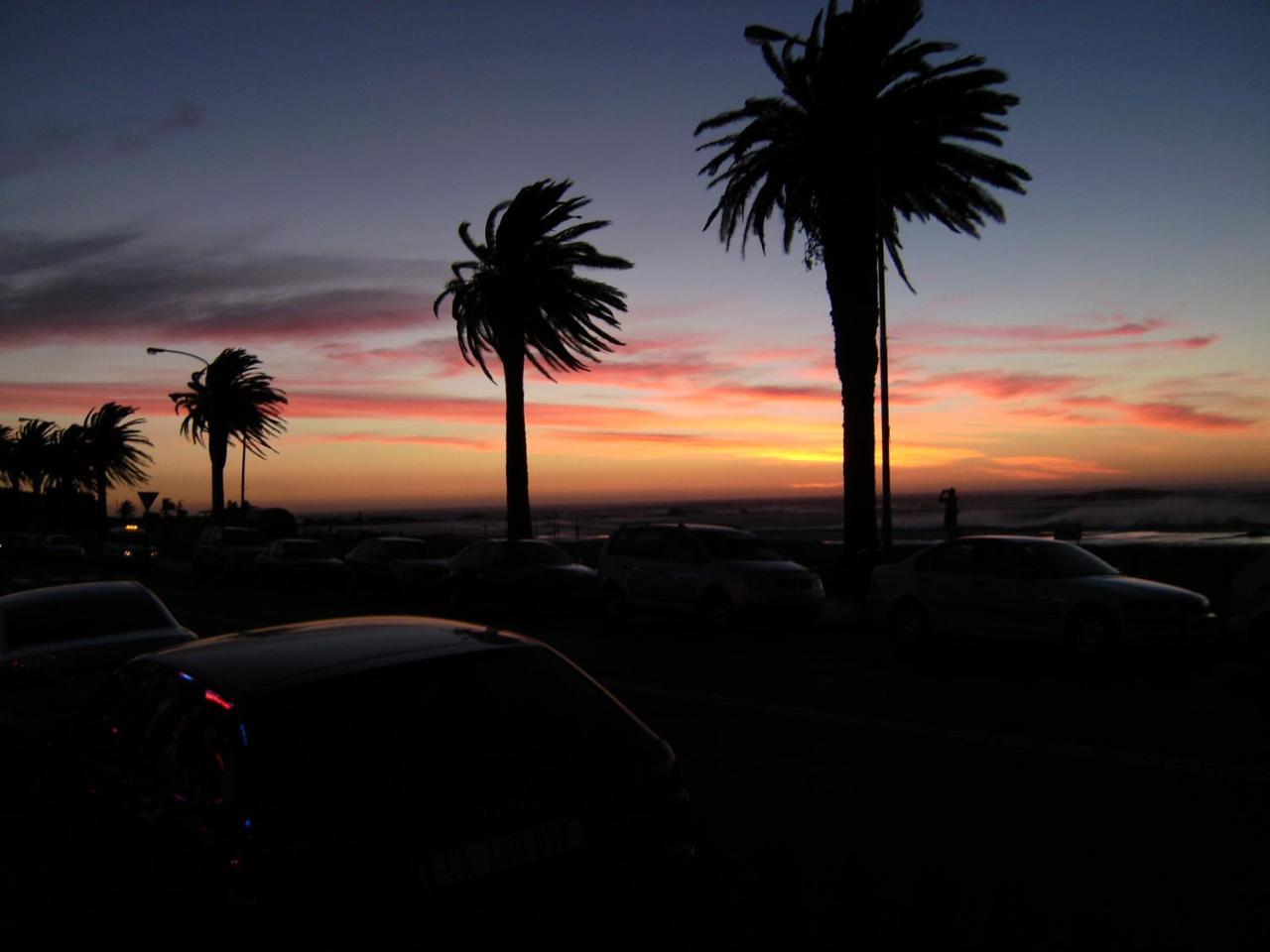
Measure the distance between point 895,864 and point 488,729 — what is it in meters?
2.89

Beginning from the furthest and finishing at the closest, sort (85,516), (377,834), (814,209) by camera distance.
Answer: (85,516) < (814,209) < (377,834)

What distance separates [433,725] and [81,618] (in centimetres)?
625

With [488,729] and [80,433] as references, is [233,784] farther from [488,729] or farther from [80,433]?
[80,433]

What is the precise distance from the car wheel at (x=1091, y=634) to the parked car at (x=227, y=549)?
26.9 meters

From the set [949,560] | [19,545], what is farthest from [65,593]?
[19,545]

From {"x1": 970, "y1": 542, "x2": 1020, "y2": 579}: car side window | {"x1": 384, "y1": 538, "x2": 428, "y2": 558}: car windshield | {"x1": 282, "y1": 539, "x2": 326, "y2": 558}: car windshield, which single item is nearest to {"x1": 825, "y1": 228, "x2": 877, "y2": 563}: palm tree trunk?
{"x1": 970, "y1": 542, "x2": 1020, "y2": 579}: car side window

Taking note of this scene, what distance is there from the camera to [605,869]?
3.74m

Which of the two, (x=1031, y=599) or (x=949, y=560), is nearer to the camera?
(x=1031, y=599)

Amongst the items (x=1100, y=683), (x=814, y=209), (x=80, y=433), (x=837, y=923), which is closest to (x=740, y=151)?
(x=814, y=209)

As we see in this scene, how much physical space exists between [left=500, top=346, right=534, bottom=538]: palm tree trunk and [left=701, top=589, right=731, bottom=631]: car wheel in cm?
1321

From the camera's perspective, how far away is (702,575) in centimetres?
1906

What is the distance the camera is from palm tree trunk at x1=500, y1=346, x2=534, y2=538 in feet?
104

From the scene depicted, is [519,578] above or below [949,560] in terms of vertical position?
below

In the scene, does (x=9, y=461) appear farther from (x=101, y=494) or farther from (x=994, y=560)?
(x=994, y=560)
